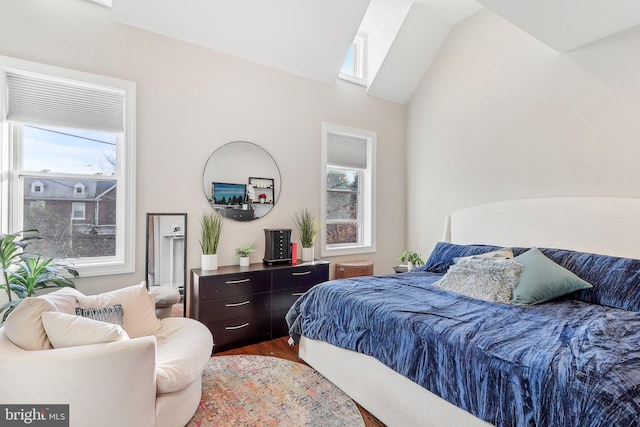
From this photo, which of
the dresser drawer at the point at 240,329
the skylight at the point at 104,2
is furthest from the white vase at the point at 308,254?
the skylight at the point at 104,2

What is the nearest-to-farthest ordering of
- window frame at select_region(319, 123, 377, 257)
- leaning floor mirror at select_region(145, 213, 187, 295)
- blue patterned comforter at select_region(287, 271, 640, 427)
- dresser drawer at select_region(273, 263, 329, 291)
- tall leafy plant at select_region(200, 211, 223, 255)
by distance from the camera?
blue patterned comforter at select_region(287, 271, 640, 427), leaning floor mirror at select_region(145, 213, 187, 295), tall leafy plant at select_region(200, 211, 223, 255), dresser drawer at select_region(273, 263, 329, 291), window frame at select_region(319, 123, 377, 257)

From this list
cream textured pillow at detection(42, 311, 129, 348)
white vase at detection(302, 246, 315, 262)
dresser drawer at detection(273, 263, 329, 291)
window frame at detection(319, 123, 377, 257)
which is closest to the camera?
cream textured pillow at detection(42, 311, 129, 348)

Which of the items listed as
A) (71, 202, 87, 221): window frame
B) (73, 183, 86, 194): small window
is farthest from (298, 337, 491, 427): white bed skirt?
(73, 183, 86, 194): small window

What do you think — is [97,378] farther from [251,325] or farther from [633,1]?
[633,1]

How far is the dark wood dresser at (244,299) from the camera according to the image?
268 cm

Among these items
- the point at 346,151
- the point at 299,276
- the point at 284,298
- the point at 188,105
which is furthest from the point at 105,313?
the point at 346,151

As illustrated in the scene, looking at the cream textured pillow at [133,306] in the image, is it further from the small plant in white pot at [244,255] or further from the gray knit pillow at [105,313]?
the small plant in white pot at [244,255]

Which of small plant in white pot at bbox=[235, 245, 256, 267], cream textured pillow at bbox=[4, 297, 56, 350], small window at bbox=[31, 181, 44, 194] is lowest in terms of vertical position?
cream textured pillow at bbox=[4, 297, 56, 350]

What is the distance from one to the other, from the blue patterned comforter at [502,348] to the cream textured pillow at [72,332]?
4.43 ft

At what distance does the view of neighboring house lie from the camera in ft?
8.11

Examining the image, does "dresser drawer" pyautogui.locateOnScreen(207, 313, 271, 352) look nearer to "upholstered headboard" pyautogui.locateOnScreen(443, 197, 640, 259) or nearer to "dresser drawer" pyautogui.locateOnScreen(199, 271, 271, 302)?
"dresser drawer" pyautogui.locateOnScreen(199, 271, 271, 302)

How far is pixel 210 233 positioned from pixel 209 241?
78mm

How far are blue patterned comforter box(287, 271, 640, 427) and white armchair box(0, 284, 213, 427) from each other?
3.44 feet

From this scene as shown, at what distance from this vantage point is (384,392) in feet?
5.86
